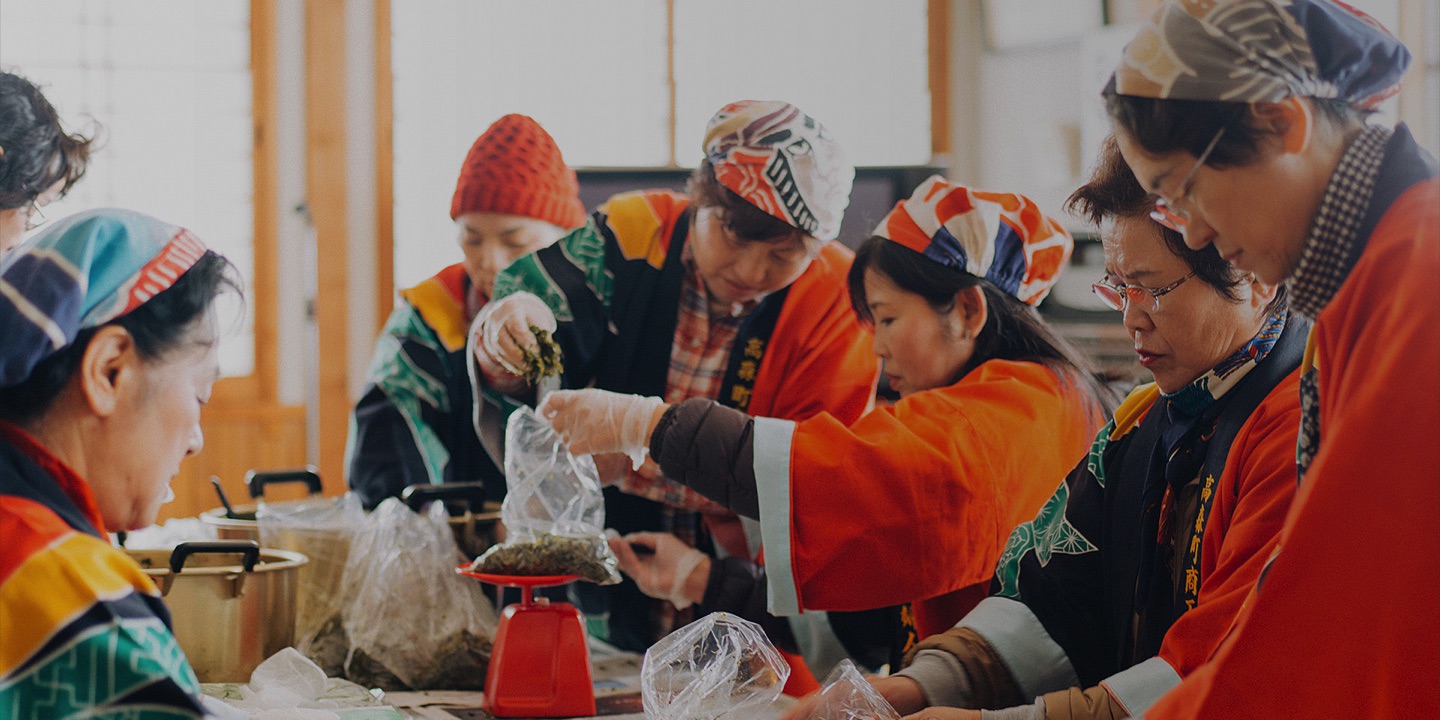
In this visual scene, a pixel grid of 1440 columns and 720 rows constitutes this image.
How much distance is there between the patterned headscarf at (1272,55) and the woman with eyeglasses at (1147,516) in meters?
0.35

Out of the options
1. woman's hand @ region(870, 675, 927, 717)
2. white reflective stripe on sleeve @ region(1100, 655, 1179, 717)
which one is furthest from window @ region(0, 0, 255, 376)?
white reflective stripe on sleeve @ region(1100, 655, 1179, 717)

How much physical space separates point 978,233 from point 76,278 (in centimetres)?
113

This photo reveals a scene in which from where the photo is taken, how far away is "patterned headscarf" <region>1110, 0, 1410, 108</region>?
3.00ft

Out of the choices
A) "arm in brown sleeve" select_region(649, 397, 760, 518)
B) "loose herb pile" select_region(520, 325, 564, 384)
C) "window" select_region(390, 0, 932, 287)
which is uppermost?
"window" select_region(390, 0, 932, 287)

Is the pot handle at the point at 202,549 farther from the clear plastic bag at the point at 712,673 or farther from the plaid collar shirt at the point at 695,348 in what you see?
the plaid collar shirt at the point at 695,348

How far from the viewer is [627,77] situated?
5.25 meters

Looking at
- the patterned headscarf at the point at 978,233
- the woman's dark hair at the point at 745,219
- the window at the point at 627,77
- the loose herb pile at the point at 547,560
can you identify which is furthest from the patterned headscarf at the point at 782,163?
the window at the point at 627,77

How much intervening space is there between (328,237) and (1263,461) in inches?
166

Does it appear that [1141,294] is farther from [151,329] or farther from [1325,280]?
[151,329]

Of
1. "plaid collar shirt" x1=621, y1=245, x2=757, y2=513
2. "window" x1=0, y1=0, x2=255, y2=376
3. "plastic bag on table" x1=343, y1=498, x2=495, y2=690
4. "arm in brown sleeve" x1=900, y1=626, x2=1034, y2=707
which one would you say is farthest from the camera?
"window" x1=0, y1=0, x2=255, y2=376

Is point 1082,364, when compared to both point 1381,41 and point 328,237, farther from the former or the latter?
Result: point 328,237

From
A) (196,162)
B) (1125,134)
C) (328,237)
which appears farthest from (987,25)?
(1125,134)

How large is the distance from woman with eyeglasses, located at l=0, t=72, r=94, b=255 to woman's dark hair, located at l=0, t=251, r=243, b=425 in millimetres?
953

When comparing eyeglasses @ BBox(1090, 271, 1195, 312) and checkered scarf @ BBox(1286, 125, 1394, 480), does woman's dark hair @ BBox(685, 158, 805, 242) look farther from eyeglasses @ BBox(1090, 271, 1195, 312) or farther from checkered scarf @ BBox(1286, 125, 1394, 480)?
A: checkered scarf @ BBox(1286, 125, 1394, 480)
